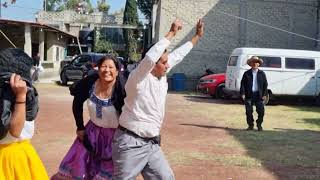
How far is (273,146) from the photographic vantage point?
10898 millimetres

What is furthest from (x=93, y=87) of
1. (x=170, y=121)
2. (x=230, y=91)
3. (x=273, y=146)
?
(x=230, y=91)

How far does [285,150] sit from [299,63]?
37.8 ft

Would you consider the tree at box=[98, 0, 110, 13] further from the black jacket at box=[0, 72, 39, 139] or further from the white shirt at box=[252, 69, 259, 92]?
the black jacket at box=[0, 72, 39, 139]

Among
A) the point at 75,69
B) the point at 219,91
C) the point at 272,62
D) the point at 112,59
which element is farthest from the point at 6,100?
the point at 75,69

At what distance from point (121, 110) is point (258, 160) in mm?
4707

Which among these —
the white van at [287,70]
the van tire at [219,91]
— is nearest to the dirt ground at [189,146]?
the white van at [287,70]

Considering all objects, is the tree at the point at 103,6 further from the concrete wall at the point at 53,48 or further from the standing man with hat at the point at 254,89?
the standing man with hat at the point at 254,89

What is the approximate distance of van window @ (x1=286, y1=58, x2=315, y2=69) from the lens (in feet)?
70.0

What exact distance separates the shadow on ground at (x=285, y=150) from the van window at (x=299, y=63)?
815cm

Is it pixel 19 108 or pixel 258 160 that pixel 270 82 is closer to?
pixel 258 160

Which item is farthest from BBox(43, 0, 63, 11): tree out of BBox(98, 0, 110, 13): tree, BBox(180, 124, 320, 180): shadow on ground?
BBox(180, 124, 320, 180): shadow on ground

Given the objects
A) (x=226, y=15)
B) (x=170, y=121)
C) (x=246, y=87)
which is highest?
(x=226, y=15)

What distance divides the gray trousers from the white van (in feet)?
53.6

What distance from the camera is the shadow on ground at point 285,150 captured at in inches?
339
